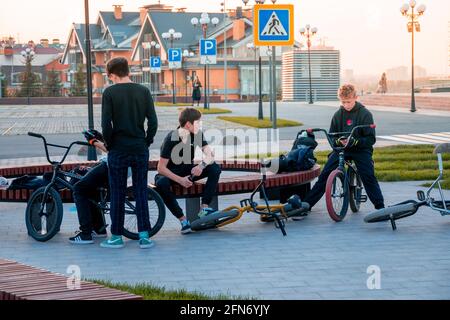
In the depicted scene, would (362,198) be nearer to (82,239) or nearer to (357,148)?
(357,148)

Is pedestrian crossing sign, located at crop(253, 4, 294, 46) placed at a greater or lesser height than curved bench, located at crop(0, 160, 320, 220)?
greater

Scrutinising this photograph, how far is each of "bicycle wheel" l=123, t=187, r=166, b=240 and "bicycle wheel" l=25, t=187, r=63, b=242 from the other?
2.15ft

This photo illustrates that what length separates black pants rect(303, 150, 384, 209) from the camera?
10.1 meters

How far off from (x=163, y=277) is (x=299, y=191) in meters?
4.24

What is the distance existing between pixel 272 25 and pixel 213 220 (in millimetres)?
5904

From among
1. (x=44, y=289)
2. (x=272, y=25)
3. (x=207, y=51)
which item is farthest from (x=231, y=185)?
(x=207, y=51)

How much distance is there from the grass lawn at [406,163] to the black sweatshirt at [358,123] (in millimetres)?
2926

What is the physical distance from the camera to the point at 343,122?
10336 millimetres

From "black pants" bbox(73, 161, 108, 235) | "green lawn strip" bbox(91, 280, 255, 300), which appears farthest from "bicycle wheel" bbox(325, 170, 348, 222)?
"green lawn strip" bbox(91, 280, 255, 300)

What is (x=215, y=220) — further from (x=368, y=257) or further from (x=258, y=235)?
(x=368, y=257)

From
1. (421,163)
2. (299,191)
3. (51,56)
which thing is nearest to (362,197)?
(299,191)

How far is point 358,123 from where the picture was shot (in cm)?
1020

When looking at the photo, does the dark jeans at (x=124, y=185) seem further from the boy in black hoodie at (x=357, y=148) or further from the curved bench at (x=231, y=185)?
the boy in black hoodie at (x=357, y=148)

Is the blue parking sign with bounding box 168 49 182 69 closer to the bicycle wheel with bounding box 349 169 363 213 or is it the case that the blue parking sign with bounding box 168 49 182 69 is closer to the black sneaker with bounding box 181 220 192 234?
the bicycle wheel with bounding box 349 169 363 213
